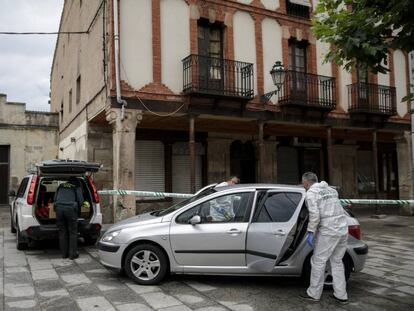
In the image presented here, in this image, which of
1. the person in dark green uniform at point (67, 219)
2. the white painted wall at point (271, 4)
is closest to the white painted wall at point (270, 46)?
the white painted wall at point (271, 4)

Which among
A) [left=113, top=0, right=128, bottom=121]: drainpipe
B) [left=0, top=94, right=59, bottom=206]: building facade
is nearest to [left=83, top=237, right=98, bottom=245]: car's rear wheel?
[left=113, top=0, right=128, bottom=121]: drainpipe

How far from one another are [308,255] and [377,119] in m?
12.7

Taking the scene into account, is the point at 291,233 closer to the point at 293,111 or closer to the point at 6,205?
the point at 293,111

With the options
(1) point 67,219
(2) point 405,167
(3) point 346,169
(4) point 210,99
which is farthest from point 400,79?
(1) point 67,219

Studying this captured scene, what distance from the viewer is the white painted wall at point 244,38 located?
14.8 meters

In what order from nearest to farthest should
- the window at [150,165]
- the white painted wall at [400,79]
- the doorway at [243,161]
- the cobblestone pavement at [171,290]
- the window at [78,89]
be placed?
the cobblestone pavement at [171,290], the window at [150,165], the doorway at [243,161], the window at [78,89], the white painted wall at [400,79]

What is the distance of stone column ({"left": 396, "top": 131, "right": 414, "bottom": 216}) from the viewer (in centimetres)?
1883

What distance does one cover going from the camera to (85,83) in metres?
16.5

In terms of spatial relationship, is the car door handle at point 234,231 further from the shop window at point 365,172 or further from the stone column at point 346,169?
the shop window at point 365,172

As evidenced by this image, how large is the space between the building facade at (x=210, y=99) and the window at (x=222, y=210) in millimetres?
6222

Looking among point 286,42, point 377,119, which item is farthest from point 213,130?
point 377,119

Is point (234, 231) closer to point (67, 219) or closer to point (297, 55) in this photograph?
point (67, 219)

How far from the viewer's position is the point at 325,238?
18.8 feet

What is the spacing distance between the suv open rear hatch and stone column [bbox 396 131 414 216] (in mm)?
14693
